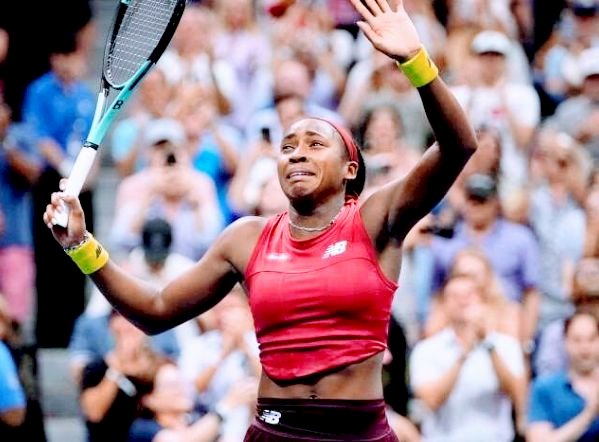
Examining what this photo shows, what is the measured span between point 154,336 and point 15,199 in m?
1.61

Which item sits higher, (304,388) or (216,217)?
(304,388)

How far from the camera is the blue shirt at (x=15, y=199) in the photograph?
898 centimetres

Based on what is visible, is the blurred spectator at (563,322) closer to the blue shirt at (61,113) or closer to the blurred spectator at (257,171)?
the blurred spectator at (257,171)

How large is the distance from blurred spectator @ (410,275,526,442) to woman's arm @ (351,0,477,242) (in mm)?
2670

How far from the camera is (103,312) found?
26.3 ft

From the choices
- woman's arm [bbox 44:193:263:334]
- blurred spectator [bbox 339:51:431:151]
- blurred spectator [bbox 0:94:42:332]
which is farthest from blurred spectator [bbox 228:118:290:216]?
woman's arm [bbox 44:193:263:334]

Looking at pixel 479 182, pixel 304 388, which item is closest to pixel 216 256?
pixel 304 388

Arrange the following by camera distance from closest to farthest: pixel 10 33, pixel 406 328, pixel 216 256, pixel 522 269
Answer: pixel 216 256, pixel 406 328, pixel 522 269, pixel 10 33

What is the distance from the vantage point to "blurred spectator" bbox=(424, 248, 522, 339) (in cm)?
758

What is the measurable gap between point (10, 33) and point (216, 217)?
2696 mm

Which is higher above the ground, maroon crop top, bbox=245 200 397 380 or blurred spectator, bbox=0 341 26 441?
maroon crop top, bbox=245 200 397 380

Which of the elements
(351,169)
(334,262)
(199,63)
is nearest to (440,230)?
(199,63)

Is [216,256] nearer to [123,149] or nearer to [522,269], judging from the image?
Result: [522,269]

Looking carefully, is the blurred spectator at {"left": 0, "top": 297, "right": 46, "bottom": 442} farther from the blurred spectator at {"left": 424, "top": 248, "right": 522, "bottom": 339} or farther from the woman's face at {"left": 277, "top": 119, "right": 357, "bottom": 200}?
the woman's face at {"left": 277, "top": 119, "right": 357, "bottom": 200}
